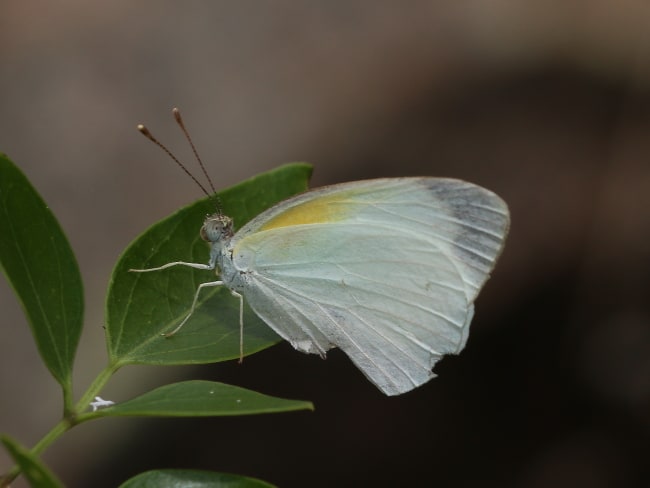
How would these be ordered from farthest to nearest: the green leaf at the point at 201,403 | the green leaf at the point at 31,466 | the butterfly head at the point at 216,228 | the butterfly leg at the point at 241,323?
the butterfly head at the point at 216,228 → the butterfly leg at the point at 241,323 → the green leaf at the point at 201,403 → the green leaf at the point at 31,466

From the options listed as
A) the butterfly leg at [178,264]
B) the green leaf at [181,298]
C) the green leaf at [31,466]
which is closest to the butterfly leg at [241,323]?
the green leaf at [181,298]

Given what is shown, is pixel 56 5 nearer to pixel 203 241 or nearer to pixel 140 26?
pixel 140 26

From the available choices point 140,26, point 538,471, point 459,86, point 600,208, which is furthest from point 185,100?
point 538,471

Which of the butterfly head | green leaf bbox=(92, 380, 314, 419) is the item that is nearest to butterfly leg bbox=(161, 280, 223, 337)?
the butterfly head

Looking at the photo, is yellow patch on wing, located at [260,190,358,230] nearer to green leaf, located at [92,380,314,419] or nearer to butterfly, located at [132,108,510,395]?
butterfly, located at [132,108,510,395]

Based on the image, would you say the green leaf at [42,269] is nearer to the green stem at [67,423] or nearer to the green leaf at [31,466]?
the green stem at [67,423]
